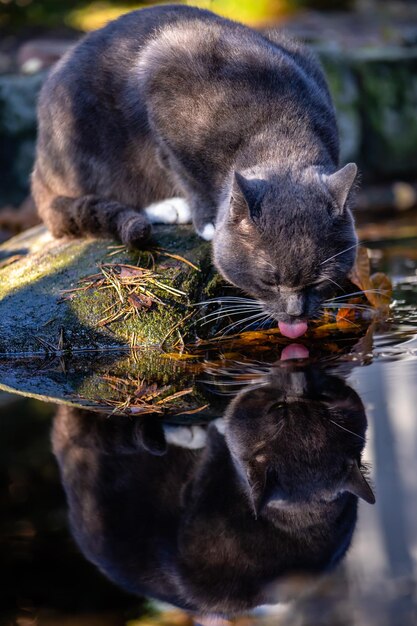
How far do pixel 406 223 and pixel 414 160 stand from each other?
5.73 ft

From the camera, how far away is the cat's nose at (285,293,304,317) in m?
3.23

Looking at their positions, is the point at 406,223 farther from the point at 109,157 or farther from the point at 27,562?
the point at 27,562

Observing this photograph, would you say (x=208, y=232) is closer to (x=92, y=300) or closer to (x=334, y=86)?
(x=92, y=300)

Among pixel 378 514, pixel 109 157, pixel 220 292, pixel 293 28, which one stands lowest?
pixel 293 28

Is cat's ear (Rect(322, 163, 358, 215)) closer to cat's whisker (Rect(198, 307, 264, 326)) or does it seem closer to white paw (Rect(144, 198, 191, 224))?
cat's whisker (Rect(198, 307, 264, 326))

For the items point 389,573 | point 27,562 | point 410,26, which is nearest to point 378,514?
point 389,573

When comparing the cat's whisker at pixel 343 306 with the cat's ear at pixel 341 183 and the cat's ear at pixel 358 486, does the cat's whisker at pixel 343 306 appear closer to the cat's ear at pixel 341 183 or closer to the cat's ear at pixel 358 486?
the cat's ear at pixel 341 183

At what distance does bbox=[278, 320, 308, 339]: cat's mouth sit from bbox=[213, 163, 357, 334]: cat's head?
0.03 meters

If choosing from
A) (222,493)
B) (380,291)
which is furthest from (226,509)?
(380,291)

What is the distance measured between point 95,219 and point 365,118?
14.5 ft

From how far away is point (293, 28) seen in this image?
916 centimetres

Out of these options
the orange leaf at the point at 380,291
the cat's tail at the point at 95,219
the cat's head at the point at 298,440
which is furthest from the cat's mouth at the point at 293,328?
the cat's tail at the point at 95,219

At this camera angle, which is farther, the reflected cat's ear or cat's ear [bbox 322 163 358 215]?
cat's ear [bbox 322 163 358 215]

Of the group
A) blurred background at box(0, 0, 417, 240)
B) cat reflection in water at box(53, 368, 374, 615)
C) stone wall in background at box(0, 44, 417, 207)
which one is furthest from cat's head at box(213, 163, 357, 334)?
stone wall in background at box(0, 44, 417, 207)
